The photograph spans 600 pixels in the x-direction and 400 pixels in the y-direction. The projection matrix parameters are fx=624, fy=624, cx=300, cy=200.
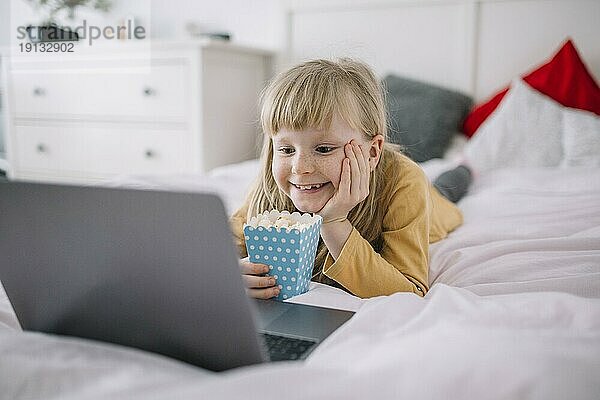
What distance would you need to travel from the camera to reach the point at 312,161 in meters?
1.00

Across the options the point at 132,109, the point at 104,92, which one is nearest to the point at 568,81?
the point at 132,109

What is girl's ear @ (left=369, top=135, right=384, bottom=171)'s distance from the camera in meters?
1.09

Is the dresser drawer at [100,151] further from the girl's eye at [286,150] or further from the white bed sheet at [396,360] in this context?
the white bed sheet at [396,360]

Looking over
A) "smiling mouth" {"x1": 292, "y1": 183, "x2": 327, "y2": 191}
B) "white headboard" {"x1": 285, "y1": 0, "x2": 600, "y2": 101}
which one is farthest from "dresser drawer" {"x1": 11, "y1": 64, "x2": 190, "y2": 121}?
"smiling mouth" {"x1": 292, "y1": 183, "x2": 327, "y2": 191}

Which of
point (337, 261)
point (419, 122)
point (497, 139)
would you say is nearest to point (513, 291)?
point (337, 261)

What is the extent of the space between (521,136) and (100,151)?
66.9 inches

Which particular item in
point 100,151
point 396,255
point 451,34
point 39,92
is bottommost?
point 100,151

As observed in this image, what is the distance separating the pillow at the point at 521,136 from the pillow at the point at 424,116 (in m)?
0.17

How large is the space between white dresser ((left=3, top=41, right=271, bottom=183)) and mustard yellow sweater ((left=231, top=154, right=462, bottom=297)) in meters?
1.33

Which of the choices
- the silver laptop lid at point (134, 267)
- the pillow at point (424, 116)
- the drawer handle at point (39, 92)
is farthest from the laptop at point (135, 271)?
the drawer handle at point (39, 92)

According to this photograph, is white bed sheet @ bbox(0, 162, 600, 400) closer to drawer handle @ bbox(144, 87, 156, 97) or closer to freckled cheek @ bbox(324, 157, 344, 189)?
freckled cheek @ bbox(324, 157, 344, 189)

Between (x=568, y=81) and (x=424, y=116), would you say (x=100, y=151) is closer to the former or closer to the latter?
(x=424, y=116)

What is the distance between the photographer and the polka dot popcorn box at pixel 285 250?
85 cm

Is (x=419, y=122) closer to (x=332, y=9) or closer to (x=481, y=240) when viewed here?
(x=332, y=9)
